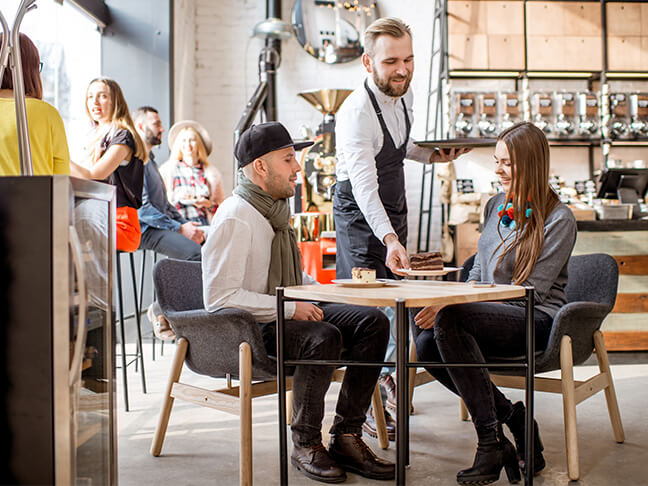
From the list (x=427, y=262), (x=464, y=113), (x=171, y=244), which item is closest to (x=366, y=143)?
(x=427, y=262)

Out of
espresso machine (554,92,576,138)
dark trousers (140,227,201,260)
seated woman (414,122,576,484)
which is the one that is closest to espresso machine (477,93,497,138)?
espresso machine (554,92,576,138)

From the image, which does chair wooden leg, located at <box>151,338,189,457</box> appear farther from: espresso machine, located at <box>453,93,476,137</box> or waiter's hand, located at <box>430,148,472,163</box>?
espresso machine, located at <box>453,93,476,137</box>

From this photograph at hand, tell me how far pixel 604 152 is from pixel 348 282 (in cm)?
496

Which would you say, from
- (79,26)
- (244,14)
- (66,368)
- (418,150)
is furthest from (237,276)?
(244,14)

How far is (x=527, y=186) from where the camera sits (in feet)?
8.01

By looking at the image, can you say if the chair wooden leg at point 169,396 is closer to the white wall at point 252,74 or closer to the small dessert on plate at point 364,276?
the small dessert on plate at point 364,276

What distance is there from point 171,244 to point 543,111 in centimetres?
386

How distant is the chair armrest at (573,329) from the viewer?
2.29 metres

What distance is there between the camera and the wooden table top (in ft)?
6.21

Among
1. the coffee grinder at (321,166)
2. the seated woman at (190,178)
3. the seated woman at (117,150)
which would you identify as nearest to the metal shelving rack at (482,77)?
the coffee grinder at (321,166)

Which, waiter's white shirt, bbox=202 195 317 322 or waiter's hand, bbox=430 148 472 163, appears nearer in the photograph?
waiter's white shirt, bbox=202 195 317 322

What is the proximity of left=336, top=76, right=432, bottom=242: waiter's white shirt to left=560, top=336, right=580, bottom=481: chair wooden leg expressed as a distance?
0.82 meters

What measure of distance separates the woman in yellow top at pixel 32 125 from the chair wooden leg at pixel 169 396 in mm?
726

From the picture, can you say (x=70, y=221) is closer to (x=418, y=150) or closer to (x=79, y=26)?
(x=418, y=150)
